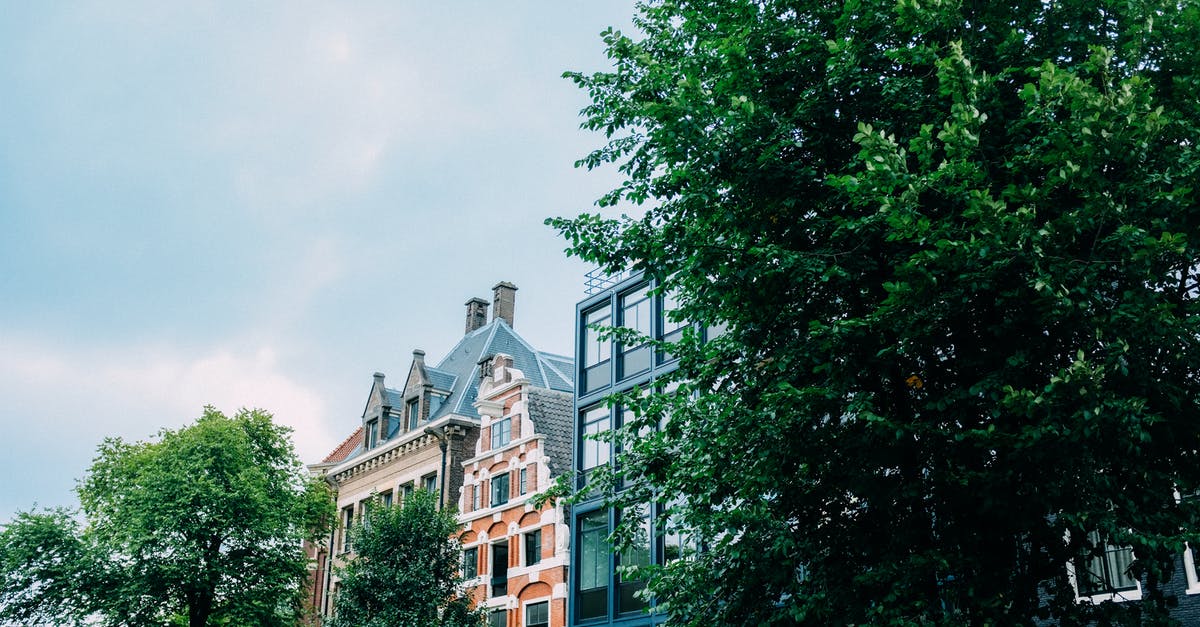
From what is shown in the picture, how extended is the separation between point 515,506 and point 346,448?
21.7 m

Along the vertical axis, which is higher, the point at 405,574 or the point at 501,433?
the point at 501,433

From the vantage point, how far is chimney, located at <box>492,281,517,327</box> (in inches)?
2045

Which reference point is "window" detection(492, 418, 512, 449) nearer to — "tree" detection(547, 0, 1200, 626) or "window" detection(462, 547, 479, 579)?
"window" detection(462, 547, 479, 579)

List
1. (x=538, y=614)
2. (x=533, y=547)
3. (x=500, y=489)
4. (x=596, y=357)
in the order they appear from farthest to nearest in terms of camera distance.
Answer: (x=500, y=489) → (x=533, y=547) → (x=596, y=357) → (x=538, y=614)

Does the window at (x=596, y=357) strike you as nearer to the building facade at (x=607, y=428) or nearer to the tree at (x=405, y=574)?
the building facade at (x=607, y=428)

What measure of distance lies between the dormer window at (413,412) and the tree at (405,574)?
13.1 metres

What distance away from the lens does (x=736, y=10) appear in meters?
13.6

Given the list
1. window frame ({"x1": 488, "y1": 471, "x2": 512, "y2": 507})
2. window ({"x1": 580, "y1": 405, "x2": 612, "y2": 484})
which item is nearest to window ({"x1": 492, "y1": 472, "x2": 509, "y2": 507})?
window frame ({"x1": 488, "y1": 471, "x2": 512, "y2": 507})

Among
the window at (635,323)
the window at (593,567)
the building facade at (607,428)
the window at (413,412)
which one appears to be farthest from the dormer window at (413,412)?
the window at (635,323)

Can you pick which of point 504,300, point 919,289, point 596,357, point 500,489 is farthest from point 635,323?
point 919,289

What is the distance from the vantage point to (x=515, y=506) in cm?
3750

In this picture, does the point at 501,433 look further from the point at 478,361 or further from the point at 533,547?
the point at 478,361

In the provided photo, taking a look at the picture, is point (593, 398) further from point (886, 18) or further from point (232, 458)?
point (886, 18)

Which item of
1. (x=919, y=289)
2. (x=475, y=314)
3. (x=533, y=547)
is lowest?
(x=919, y=289)
